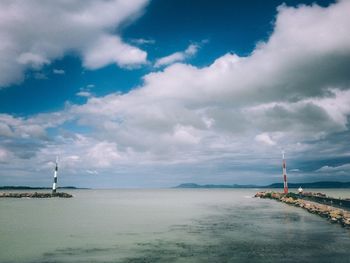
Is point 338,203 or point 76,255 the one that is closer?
point 76,255

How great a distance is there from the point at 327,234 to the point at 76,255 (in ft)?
53.0

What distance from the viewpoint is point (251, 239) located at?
20.6 metres

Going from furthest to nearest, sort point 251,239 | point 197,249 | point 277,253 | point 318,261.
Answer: point 251,239 → point 197,249 → point 277,253 → point 318,261

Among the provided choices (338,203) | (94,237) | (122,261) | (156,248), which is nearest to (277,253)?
(156,248)

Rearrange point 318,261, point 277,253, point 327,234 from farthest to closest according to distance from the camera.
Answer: point 327,234
point 277,253
point 318,261

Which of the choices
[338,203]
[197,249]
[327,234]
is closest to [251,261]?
[197,249]

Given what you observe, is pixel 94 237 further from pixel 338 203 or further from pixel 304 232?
pixel 338 203

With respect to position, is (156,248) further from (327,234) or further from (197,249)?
(327,234)

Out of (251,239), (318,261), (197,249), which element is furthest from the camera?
(251,239)

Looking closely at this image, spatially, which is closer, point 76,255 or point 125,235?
point 76,255

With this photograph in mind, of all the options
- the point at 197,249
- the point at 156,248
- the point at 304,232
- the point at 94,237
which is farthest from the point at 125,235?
the point at 304,232

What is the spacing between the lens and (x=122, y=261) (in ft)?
49.7

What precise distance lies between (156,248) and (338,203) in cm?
4008

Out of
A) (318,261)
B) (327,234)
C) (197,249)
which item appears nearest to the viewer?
(318,261)
